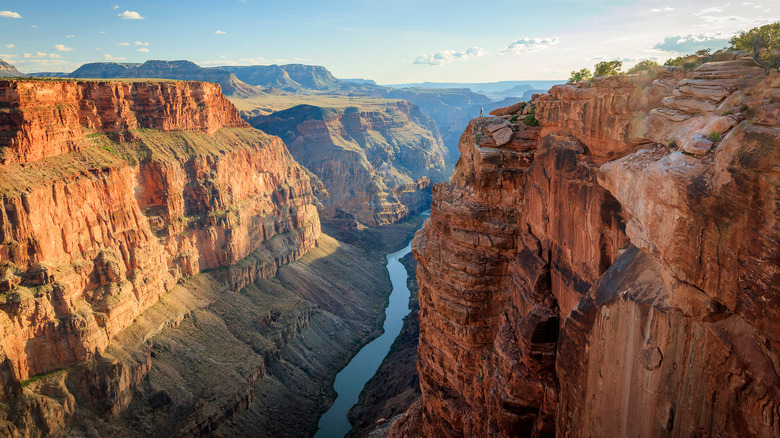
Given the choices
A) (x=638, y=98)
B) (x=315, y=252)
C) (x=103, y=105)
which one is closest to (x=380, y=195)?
(x=315, y=252)

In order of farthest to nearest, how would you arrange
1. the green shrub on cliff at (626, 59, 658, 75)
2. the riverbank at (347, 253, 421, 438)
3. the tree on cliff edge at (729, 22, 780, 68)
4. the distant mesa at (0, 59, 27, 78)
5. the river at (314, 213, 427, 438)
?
the distant mesa at (0, 59, 27, 78) < the river at (314, 213, 427, 438) < the riverbank at (347, 253, 421, 438) < the green shrub on cliff at (626, 59, 658, 75) < the tree on cliff edge at (729, 22, 780, 68)

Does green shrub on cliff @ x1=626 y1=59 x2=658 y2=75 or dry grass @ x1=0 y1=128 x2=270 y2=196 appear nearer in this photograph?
green shrub on cliff @ x1=626 y1=59 x2=658 y2=75

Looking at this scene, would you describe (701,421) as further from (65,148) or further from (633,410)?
(65,148)

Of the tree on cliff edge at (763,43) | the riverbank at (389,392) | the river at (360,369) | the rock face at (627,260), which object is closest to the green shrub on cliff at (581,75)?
the rock face at (627,260)

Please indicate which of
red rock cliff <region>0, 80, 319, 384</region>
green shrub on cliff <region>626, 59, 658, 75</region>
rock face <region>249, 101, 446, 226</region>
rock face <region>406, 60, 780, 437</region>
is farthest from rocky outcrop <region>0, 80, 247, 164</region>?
rock face <region>249, 101, 446, 226</region>

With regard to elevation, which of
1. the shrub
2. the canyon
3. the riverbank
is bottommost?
the riverbank

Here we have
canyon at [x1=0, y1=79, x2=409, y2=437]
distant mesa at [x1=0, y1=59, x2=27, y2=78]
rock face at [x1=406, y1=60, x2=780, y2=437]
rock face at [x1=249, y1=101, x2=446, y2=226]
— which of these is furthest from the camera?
distant mesa at [x1=0, y1=59, x2=27, y2=78]

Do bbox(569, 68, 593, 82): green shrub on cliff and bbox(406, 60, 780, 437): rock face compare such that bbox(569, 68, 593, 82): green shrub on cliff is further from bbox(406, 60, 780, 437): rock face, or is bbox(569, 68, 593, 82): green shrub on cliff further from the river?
the river

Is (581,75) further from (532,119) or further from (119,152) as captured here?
(119,152)
